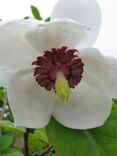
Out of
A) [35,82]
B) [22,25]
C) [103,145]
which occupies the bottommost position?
[103,145]

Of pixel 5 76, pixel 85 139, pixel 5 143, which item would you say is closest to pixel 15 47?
pixel 5 76

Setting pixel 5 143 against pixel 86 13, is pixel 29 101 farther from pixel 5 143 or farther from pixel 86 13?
pixel 5 143

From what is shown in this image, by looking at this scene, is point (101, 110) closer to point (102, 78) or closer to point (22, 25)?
point (102, 78)

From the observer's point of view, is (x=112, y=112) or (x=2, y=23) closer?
(x=2, y=23)

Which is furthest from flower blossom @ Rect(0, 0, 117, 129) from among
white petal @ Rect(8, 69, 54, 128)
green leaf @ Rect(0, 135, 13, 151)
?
green leaf @ Rect(0, 135, 13, 151)

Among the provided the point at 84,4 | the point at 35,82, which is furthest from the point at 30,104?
the point at 84,4
